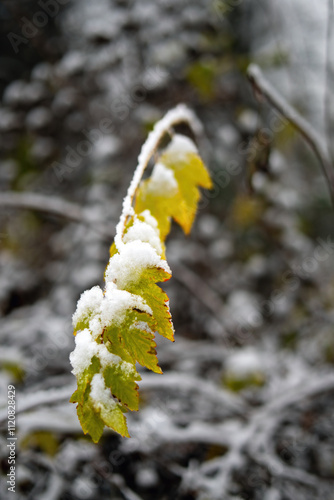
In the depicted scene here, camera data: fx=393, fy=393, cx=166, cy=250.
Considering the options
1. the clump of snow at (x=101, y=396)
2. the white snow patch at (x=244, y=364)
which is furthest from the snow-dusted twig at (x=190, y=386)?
the clump of snow at (x=101, y=396)

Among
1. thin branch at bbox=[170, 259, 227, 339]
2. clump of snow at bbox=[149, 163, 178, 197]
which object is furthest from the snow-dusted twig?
clump of snow at bbox=[149, 163, 178, 197]

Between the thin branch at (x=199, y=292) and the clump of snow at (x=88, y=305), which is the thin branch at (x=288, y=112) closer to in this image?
the clump of snow at (x=88, y=305)

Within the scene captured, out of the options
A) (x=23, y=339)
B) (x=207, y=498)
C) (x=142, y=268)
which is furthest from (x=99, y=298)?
(x=23, y=339)

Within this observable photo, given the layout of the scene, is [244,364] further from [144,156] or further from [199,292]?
[144,156]

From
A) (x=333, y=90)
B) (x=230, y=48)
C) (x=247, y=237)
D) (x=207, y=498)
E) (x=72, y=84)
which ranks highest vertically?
(x=230, y=48)

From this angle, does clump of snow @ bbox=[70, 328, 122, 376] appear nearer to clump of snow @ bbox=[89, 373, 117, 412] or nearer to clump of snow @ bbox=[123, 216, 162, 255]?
clump of snow @ bbox=[89, 373, 117, 412]

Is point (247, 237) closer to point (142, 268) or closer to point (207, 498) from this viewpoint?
point (207, 498)

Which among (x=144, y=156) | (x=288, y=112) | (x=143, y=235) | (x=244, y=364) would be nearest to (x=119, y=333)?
(x=143, y=235)

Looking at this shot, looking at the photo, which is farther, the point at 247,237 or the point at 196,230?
the point at 247,237
